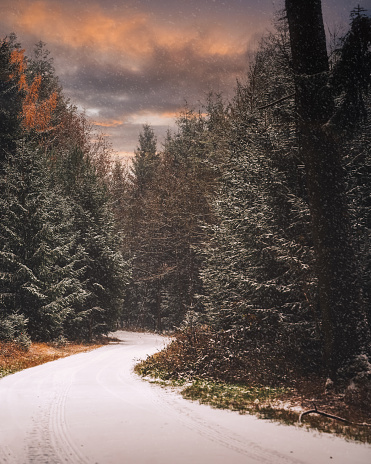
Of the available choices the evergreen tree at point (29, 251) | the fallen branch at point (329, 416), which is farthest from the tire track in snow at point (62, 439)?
the evergreen tree at point (29, 251)

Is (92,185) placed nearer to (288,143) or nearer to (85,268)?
(85,268)

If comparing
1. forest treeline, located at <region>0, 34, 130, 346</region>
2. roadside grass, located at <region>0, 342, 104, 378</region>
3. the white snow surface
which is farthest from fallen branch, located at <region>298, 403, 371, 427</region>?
forest treeline, located at <region>0, 34, 130, 346</region>

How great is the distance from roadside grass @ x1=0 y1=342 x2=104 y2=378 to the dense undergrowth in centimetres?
457

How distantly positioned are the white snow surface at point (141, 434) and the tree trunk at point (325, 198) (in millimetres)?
2646

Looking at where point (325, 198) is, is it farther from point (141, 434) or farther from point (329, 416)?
point (141, 434)

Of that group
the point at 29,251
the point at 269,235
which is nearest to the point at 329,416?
the point at 269,235

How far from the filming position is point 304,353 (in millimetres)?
10125

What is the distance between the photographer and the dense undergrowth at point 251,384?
6.72 meters

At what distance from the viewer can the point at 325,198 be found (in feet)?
27.3

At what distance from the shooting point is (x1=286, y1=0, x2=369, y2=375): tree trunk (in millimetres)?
8039

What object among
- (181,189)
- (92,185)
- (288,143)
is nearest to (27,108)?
(92,185)

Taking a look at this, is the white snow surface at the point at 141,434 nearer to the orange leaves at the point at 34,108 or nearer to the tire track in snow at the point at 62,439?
the tire track in snow at the point at 62,439

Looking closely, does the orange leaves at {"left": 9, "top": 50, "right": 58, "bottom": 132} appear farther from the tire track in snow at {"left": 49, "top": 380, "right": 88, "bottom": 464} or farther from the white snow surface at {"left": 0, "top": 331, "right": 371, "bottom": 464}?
the tire track in snow at {"left": 49, "top": 380, "right": 88, "bottom": 464}

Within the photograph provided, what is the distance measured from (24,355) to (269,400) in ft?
41.4
